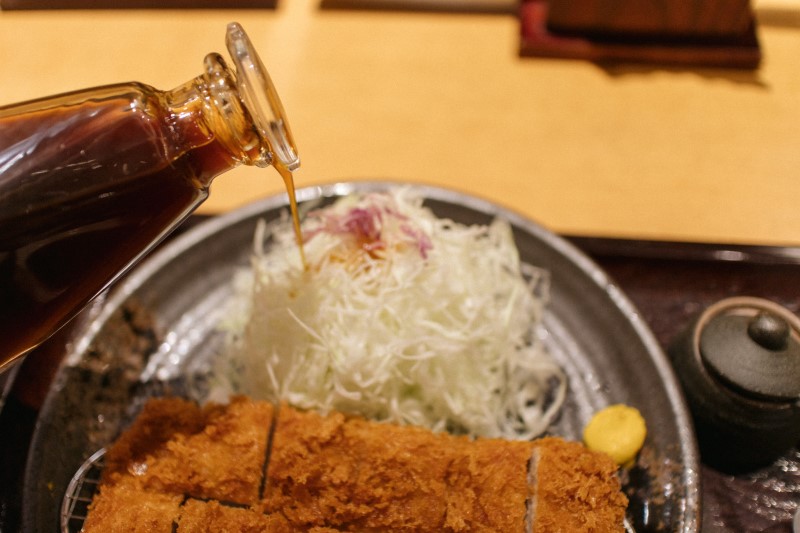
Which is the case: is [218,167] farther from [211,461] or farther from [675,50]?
[675,50]

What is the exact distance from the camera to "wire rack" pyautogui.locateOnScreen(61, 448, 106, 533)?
5.24ft

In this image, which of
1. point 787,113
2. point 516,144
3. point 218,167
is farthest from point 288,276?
point 787,113

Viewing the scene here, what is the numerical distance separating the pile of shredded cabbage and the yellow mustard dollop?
15cm

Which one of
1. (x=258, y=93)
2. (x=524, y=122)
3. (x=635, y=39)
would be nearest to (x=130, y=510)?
(x=258, y=93)

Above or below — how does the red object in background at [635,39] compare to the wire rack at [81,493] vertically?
above

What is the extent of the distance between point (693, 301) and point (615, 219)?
0.47 metres

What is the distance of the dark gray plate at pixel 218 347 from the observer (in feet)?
5.24

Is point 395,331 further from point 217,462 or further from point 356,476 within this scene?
point 217,462

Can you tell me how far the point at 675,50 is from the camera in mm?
2736

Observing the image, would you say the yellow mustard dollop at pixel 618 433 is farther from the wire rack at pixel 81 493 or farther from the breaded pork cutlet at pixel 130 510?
the wire rack at pixel 81 493

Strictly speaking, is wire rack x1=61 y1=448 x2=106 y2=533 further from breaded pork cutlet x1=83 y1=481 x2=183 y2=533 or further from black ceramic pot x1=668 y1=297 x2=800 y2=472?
black ceramic pot x1=668 y1=297 x2=800 y2=472

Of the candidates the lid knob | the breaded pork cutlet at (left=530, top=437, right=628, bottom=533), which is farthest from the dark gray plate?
the lid knob

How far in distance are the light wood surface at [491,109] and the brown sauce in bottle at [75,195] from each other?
1111mm

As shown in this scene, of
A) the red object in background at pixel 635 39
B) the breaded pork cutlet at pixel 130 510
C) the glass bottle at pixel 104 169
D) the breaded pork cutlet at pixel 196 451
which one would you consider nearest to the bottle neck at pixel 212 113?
the glass bottle at pixel 104 169
